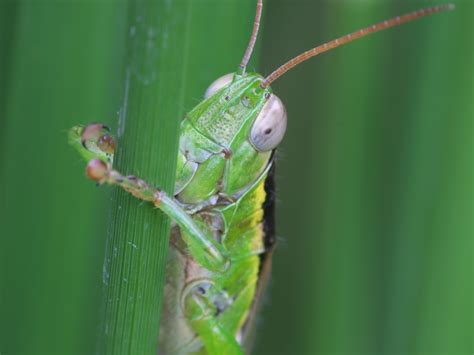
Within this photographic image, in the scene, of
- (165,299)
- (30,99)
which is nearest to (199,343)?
(165,299)

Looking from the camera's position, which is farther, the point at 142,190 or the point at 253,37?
the point at 253,37

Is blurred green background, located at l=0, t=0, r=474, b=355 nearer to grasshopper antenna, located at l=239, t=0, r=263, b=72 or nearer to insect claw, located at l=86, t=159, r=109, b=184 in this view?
grasshopper antenna, located at l=239, t=0, r=263, b=72

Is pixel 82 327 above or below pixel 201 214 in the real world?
below

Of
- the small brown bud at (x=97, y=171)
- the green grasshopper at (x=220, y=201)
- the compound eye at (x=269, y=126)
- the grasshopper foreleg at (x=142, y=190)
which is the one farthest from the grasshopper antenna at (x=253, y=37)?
the small brown bud at (x=97, y=171)

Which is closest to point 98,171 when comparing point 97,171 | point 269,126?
point 97,171

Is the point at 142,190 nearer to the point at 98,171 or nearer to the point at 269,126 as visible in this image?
the point at 98,171

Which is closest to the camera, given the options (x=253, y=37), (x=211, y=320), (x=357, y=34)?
(x=357, y=34)

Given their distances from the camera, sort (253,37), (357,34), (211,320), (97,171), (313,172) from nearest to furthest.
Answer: (97,171), (357,34), (253,37), (211,320), (313,172)

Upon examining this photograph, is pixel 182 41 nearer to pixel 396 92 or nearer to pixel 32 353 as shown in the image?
pixel 32 353
